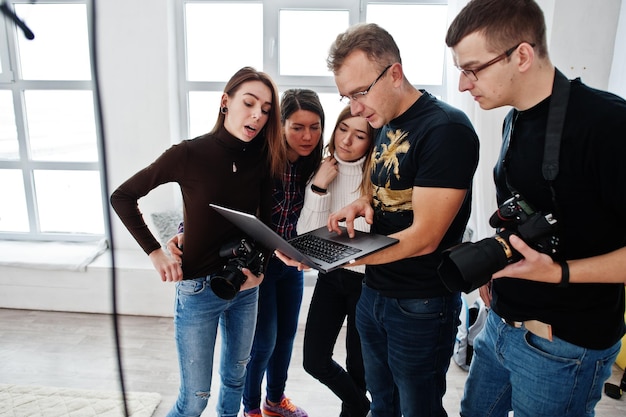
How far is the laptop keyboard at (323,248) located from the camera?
3.24 ft

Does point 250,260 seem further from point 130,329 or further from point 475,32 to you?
point 130,329

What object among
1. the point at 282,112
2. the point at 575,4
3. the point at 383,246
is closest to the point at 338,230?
the point at 383,246

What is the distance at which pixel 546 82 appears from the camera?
31.8 inches

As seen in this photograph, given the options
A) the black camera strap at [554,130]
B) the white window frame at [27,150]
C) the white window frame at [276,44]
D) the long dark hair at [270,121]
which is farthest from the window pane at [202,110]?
the black camera strap at [554,130]

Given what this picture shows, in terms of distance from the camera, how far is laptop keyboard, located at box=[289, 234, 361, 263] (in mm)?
986

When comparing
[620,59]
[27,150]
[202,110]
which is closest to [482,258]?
[620,59]

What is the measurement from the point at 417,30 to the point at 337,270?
6.20 ft

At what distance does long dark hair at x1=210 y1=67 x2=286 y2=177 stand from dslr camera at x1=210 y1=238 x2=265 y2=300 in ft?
0.95

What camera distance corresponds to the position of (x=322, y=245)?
3.58ft

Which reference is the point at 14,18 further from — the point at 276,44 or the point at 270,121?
the point at 276,44

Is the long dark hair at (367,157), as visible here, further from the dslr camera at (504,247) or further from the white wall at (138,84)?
the white wall at (138,84)

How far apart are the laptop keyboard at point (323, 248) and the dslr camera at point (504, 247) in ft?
0.88

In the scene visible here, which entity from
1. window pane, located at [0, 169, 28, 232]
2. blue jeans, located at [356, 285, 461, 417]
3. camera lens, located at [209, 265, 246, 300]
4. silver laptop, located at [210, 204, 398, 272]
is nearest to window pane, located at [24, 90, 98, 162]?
window pane, located at [0, 169, 28, 232]

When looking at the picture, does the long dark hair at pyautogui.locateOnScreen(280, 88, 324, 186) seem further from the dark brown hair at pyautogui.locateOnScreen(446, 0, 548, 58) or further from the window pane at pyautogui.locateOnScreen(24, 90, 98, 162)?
the window pane at pyautogui.locateOnScreen(24, 90, 98, 162)
